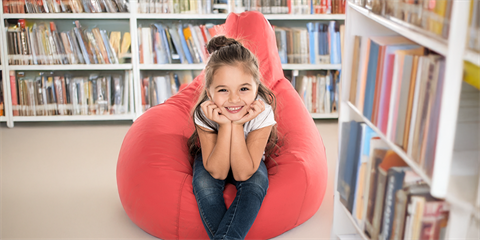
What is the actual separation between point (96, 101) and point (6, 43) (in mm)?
746

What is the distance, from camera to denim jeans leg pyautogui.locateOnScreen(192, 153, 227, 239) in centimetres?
162

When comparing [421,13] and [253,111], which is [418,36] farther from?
[253,111]

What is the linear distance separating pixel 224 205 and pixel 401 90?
83 cm

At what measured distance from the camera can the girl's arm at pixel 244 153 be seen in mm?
1674

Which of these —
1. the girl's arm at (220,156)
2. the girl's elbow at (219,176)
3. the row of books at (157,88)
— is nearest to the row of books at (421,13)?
the girl's arm at (220,156)

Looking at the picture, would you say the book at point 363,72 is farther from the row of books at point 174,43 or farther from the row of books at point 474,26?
the row of books at point 174,43

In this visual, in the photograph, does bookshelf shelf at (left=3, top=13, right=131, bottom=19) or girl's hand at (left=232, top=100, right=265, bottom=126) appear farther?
bookshelf shelf at (left=3, top=13, right=131, bottom=19)

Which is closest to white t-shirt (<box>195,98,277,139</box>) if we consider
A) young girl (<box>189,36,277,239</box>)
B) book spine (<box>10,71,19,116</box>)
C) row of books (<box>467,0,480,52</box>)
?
young girl (<box>189,36,277,239</box>)

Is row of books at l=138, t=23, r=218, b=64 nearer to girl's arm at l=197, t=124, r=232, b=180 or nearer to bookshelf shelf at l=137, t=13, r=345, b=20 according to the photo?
bookshelf shelf at l=137, t=13, r=345, b=20

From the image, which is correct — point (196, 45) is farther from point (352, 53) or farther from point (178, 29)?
point (352, 53)

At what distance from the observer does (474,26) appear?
2.71ft

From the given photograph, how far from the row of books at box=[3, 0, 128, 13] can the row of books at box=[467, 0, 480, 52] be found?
2829 millimetres

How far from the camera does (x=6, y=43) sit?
10.7 ft

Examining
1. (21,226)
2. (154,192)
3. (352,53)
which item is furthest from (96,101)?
(352,53)
